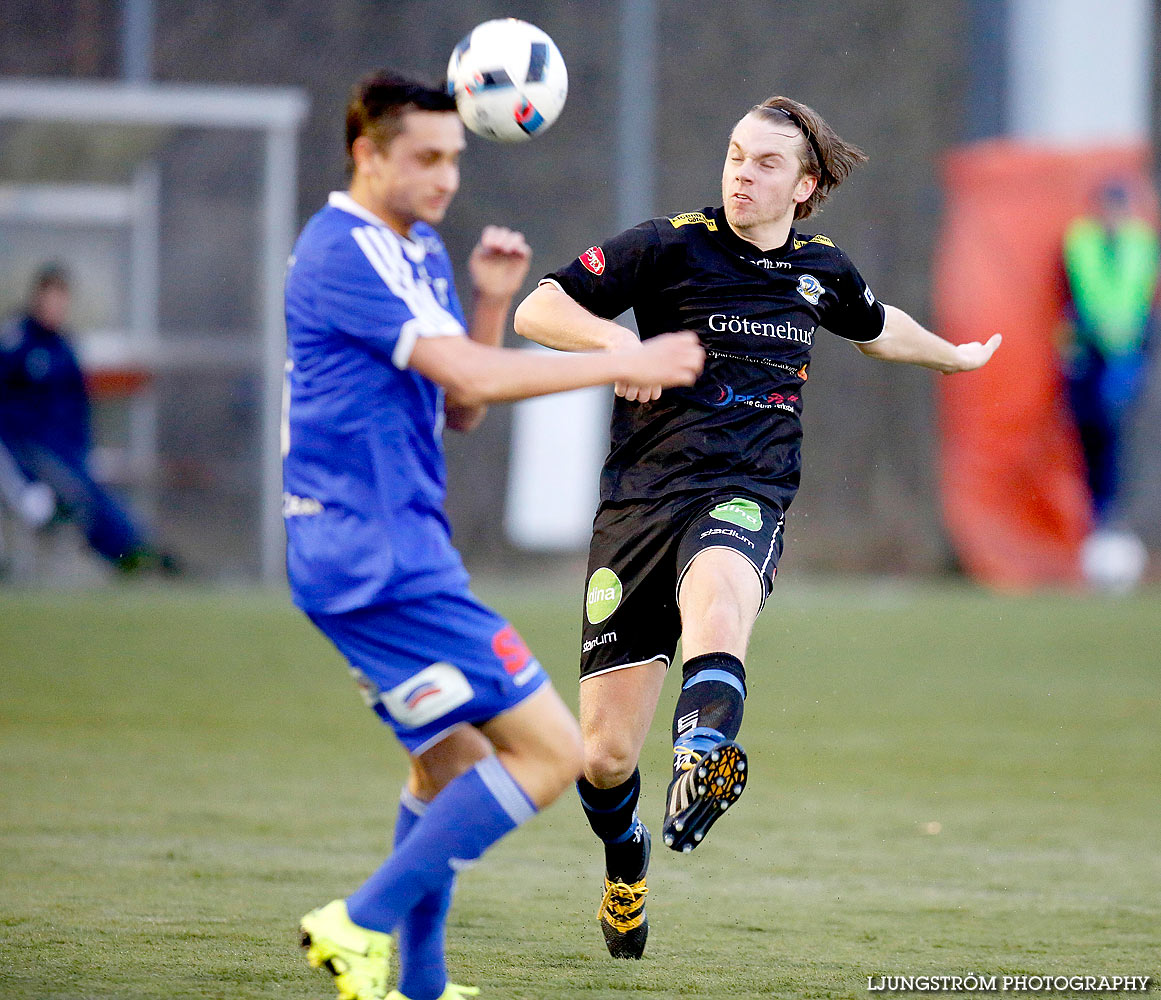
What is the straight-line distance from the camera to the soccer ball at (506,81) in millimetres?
3812

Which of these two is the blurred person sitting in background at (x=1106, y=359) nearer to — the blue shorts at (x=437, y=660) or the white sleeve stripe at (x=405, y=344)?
the blue shorts at (x=437, y=660)

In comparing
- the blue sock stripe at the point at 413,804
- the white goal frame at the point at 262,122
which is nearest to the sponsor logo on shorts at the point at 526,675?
the blue sock stripe at the point at 413,804

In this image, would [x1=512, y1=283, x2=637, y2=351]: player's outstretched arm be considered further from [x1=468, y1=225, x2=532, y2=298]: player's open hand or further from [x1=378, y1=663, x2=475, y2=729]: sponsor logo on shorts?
[x1=378, y1=663, x2=475, y2=729]: sponsor logo on shorts

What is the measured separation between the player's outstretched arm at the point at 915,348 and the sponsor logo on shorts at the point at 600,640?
1142 millimetres

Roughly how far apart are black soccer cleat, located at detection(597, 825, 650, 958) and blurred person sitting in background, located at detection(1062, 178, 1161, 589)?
10.6 m

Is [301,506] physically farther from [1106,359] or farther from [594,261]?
[1106,359]

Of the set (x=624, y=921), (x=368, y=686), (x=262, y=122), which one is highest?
(x=262, y=122)

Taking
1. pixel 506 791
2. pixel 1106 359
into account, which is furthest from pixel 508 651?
pixel 1106 359

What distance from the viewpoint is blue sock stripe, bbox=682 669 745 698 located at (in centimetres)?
403

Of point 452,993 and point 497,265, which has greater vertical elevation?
point 497,265

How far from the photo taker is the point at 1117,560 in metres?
14.2

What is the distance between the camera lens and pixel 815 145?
4.60m

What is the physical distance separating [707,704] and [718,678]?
89mm

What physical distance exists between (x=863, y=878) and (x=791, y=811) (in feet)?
3.74
